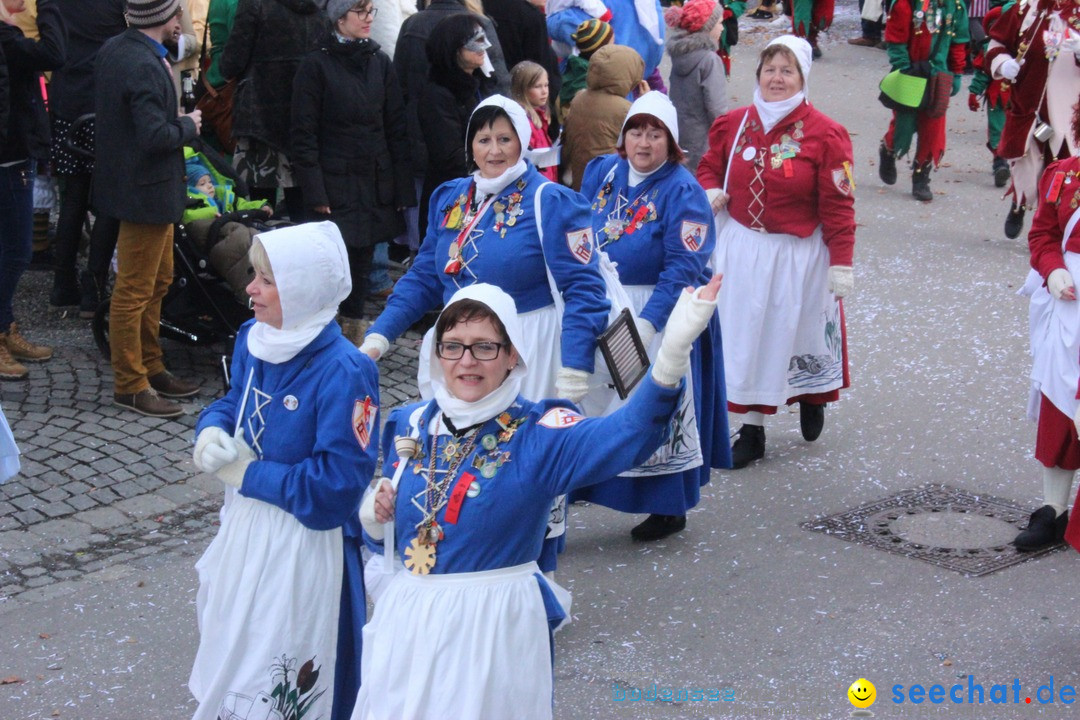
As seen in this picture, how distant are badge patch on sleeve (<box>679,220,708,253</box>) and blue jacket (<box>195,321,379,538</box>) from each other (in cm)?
217

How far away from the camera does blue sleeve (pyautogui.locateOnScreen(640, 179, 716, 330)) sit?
18.8 feet

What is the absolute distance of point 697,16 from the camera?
995cm

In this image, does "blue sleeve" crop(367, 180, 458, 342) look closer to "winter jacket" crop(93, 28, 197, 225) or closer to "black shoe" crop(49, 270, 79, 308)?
"winter jacket" crop(93, 28, 197, 225)

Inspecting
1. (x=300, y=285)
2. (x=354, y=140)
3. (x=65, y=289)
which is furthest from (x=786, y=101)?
(x=65, y=289)

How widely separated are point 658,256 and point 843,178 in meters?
1.18

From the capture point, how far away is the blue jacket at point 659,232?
227 inches

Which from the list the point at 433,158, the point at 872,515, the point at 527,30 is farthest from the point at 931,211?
the point at 872,515

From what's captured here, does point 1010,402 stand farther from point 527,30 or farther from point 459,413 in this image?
point 459,413

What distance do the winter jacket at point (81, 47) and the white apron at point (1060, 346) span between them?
5.38 metres

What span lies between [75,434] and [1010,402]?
16.1 feet

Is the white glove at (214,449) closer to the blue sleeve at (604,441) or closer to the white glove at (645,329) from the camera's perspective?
the blue sleeve at (604,441)

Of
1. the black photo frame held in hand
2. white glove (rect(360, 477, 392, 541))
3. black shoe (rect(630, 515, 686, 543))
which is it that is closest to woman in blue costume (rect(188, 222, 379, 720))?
white glove (rect(360, 477, 392, 541))

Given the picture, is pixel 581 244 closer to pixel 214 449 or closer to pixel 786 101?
pixel 214 449

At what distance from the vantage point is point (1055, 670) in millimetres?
4926
